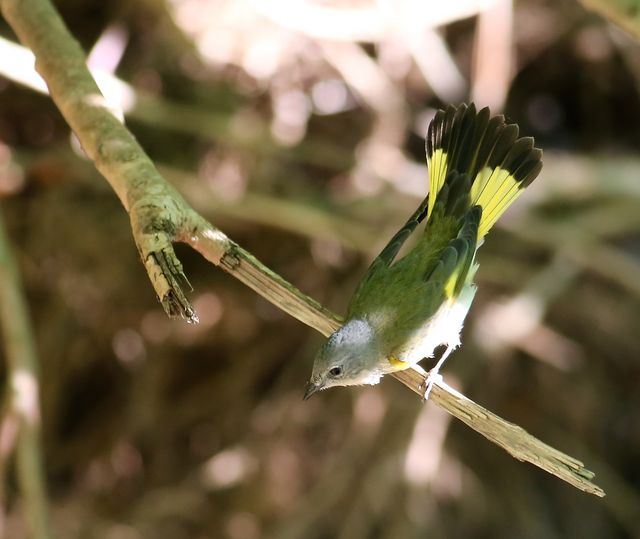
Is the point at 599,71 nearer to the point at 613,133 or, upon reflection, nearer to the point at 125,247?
the point at 613,133

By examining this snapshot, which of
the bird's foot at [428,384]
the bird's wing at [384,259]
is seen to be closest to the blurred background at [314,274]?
the bird's wing at [384,259]

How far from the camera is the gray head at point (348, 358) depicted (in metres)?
2.16

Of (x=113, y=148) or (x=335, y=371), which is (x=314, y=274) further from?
(x=113, y=148)

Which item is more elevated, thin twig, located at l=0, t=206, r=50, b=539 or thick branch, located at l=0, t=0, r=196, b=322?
thick branch, located at l=0, t=0, r=196, b=322

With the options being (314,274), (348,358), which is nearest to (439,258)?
(348,358)

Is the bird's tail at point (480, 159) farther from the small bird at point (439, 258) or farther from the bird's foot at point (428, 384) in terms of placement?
the bird's foot at point (428, 384)

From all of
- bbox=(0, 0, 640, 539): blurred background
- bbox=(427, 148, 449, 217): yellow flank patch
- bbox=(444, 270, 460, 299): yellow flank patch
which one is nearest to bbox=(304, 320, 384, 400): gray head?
bbox=(444, 270, 460, 299): yellow flank patch

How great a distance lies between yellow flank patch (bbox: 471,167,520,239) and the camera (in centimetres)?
240

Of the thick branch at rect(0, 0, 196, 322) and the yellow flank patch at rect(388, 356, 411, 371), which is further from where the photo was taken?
the yellow flank patch at rect(388, 356, 411, 371)

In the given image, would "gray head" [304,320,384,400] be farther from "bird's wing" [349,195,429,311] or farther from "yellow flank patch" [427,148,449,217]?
"yellow flank patch" [427,148,449,217]

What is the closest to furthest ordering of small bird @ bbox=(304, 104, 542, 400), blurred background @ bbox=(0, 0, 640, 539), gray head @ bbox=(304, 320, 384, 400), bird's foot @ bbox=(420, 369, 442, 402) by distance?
bird's foot @ bbox=(420, 369, 442, 402) → gray head @ bbox=(304, 320, 384, 400) → small bird @ bbox=(304, 104, 542, 400) → blurred background @ bbox=(0, 0, 640, 539)

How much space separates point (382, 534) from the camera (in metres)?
3.89

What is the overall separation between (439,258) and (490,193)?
0.24 metres

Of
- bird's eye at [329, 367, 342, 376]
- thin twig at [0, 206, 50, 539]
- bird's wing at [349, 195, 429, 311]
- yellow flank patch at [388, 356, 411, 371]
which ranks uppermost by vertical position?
bird's wing at [349, 195, 429, 311]
